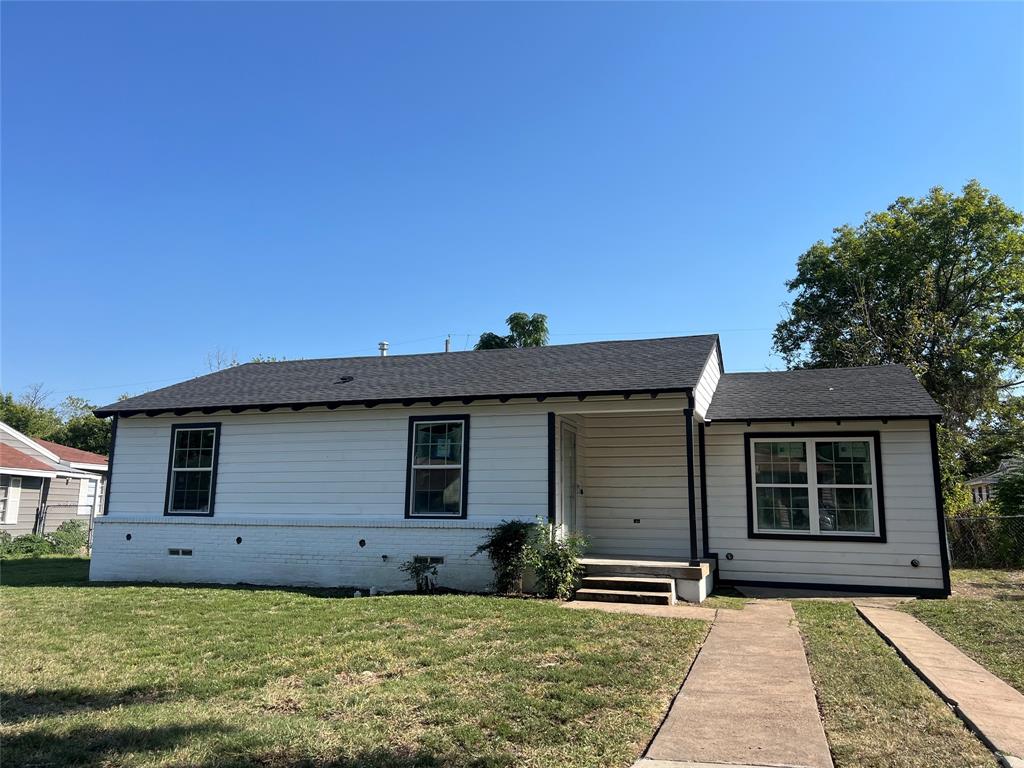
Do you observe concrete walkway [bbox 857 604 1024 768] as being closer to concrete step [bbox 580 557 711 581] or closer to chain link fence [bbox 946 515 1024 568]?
concrete step [bbox 580 557 711 581]

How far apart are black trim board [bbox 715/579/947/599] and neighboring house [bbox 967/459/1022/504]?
796 centimetres

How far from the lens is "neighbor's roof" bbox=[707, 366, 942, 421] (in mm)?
10609

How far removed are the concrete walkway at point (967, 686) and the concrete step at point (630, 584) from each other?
8.75ft

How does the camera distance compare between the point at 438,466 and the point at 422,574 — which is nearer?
the point at 422,574

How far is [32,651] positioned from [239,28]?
9.51 metres

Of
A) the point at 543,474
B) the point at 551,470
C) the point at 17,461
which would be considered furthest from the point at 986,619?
the point at 17,461

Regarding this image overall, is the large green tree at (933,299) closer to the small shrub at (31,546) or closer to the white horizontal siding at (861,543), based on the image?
the white horizontal siding at (861,543)

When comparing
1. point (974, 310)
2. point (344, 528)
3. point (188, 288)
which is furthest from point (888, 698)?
point (974, 310)

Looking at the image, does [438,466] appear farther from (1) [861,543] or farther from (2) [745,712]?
(2) [745,712]

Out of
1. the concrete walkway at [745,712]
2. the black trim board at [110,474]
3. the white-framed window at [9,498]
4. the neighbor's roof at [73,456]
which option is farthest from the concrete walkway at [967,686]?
the neighbor's roof at [73,456]

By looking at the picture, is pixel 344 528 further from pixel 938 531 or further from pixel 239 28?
pixel 938 531

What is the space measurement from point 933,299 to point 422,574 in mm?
25783

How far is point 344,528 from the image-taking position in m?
11.5

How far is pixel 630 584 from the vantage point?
9547 mm
